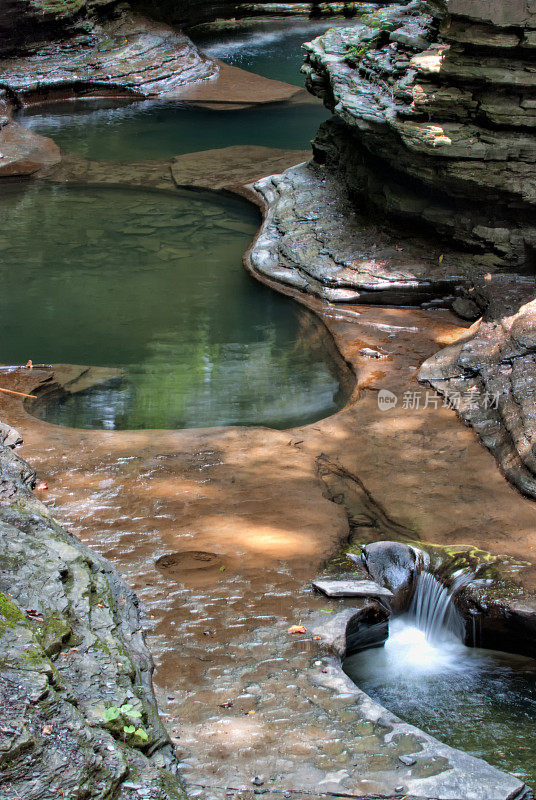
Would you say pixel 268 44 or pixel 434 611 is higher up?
pixel 268 44

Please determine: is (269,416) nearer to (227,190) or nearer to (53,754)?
(53,754)

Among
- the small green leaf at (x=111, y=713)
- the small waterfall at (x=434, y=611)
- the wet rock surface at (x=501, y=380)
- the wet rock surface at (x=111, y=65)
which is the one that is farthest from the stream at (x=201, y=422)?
the wet rock surface at (x=111, y=65)

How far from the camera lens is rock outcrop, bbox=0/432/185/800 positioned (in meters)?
2.23

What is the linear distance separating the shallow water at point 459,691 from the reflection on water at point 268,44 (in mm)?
17089

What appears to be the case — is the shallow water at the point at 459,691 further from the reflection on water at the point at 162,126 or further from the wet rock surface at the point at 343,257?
the reflection on water at the point at 162,126

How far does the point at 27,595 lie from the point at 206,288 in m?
7.04

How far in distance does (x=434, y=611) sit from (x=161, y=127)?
13.5 metres

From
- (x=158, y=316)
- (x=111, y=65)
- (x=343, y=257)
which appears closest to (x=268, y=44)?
(x=111, y=65)

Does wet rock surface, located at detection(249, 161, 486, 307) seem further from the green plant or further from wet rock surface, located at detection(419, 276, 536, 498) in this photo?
the green plant

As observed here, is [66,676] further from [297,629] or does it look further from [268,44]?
[268,44]

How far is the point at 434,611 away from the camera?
16.0 feet

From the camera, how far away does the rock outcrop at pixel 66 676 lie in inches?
87.9

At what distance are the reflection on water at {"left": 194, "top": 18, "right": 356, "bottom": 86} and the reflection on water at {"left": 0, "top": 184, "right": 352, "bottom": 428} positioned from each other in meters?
9.60

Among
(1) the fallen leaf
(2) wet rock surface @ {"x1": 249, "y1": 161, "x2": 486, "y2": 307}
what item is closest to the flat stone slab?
(1) the fallen leaf
